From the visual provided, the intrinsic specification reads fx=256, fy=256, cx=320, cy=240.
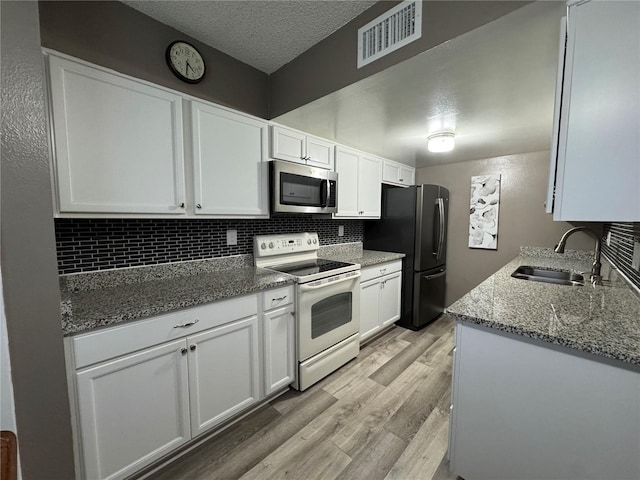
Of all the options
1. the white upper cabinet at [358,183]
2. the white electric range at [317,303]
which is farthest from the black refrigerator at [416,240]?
the white electric range at [317,303]

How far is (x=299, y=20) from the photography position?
1408mm

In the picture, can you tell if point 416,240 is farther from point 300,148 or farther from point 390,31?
point 390,31

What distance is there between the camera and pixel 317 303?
6.41 ft

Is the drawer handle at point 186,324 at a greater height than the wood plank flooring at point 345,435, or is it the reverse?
the drawer handle at point 186,324

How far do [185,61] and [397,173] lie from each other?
256 centimetres

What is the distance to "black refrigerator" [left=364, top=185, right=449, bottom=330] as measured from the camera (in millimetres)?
2873

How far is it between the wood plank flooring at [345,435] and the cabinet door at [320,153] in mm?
1832

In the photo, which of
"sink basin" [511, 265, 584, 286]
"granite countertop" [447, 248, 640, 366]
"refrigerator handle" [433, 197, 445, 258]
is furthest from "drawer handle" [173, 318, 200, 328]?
"refrigerator handle" [433, 197, 445, 258]

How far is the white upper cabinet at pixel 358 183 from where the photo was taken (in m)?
2.55

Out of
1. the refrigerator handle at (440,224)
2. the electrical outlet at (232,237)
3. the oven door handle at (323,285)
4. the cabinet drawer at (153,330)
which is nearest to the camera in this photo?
the cabinet drawer at (153,330)

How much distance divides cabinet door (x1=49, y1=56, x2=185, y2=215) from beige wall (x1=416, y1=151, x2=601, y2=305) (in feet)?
10.8

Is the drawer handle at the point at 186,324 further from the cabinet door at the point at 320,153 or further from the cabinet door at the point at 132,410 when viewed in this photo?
the cabinet door at the point at 320,153

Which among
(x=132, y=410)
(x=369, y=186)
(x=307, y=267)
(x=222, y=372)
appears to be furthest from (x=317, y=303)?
(x=369, y=186)

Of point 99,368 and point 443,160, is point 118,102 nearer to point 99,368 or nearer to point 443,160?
point 99,368
